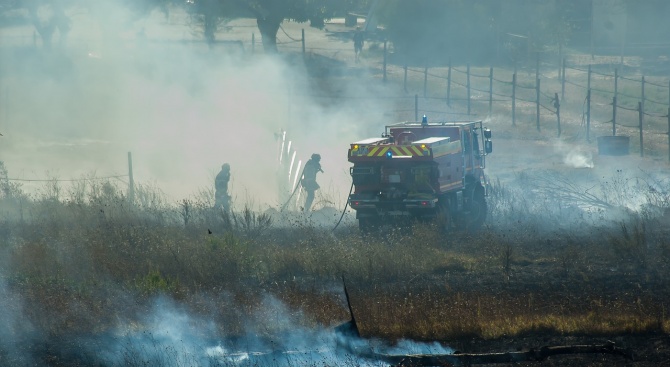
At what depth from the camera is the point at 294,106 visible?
34.9 metres

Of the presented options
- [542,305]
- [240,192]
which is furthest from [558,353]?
[240,192]

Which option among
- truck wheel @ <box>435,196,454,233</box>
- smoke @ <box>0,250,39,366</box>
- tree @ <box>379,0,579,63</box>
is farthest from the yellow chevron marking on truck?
tree @ <box>379,0,579,63</box>

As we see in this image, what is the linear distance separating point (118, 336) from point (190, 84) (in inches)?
1026

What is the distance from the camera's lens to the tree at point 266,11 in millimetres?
42812

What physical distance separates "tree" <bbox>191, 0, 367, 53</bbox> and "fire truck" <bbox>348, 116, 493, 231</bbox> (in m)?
24.5

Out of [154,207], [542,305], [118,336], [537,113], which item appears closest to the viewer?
[118,336]

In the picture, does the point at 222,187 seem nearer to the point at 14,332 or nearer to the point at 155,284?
the point at 155,284

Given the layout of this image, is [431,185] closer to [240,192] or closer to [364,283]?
[364,283]

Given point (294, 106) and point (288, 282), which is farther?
point (294, 106)

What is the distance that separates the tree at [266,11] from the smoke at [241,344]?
31629 mm

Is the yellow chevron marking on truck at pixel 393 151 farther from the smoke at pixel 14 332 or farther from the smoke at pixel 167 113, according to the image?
the smoke at pixel 14 332

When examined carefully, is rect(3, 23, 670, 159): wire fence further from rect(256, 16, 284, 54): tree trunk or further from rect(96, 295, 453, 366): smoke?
rect(96, 295, 453, 366): smoke

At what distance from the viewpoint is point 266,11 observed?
143 feet

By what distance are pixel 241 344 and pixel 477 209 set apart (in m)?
10.3
